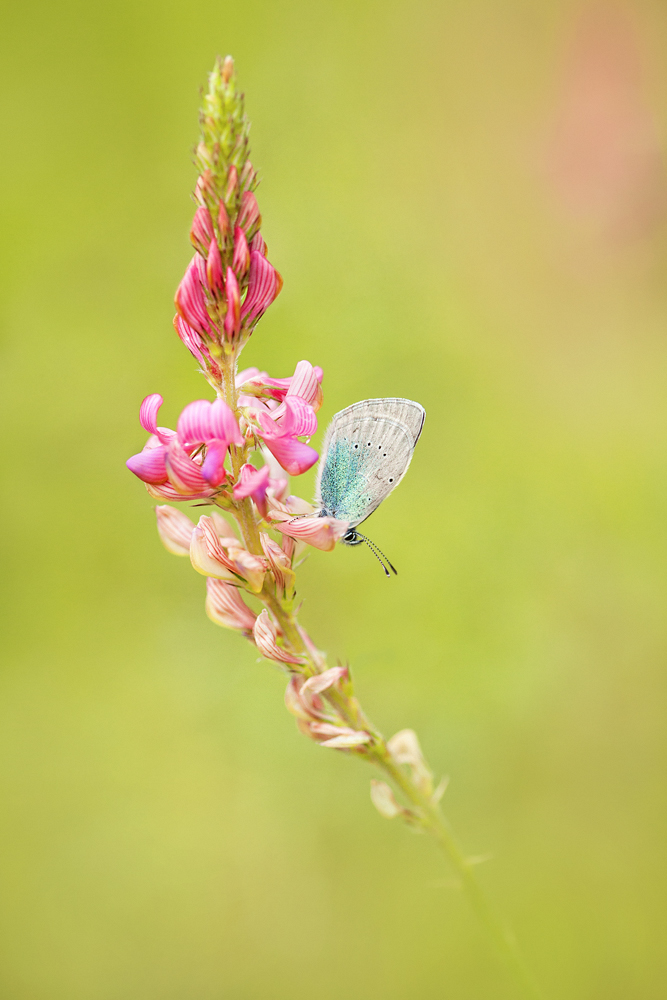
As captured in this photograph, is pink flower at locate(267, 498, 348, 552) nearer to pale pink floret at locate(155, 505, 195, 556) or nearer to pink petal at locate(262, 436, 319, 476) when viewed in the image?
pink petal at locate(262, 436, 319, 476)

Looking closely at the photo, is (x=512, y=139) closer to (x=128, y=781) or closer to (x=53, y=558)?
(x=53, y=558)

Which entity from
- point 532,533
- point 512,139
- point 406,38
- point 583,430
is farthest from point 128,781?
point 406,38

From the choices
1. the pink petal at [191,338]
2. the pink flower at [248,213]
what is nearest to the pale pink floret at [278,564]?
the pink petal at [191,338]

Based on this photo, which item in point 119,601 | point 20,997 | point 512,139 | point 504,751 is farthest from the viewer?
point 512,139

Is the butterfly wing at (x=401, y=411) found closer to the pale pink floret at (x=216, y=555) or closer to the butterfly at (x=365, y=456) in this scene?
the butterfly at (x=365, y=456)

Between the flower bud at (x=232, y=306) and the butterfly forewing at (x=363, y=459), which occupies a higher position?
the flower bud at (x=232, y=306)

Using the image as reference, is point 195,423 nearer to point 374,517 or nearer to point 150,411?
point 150,411
